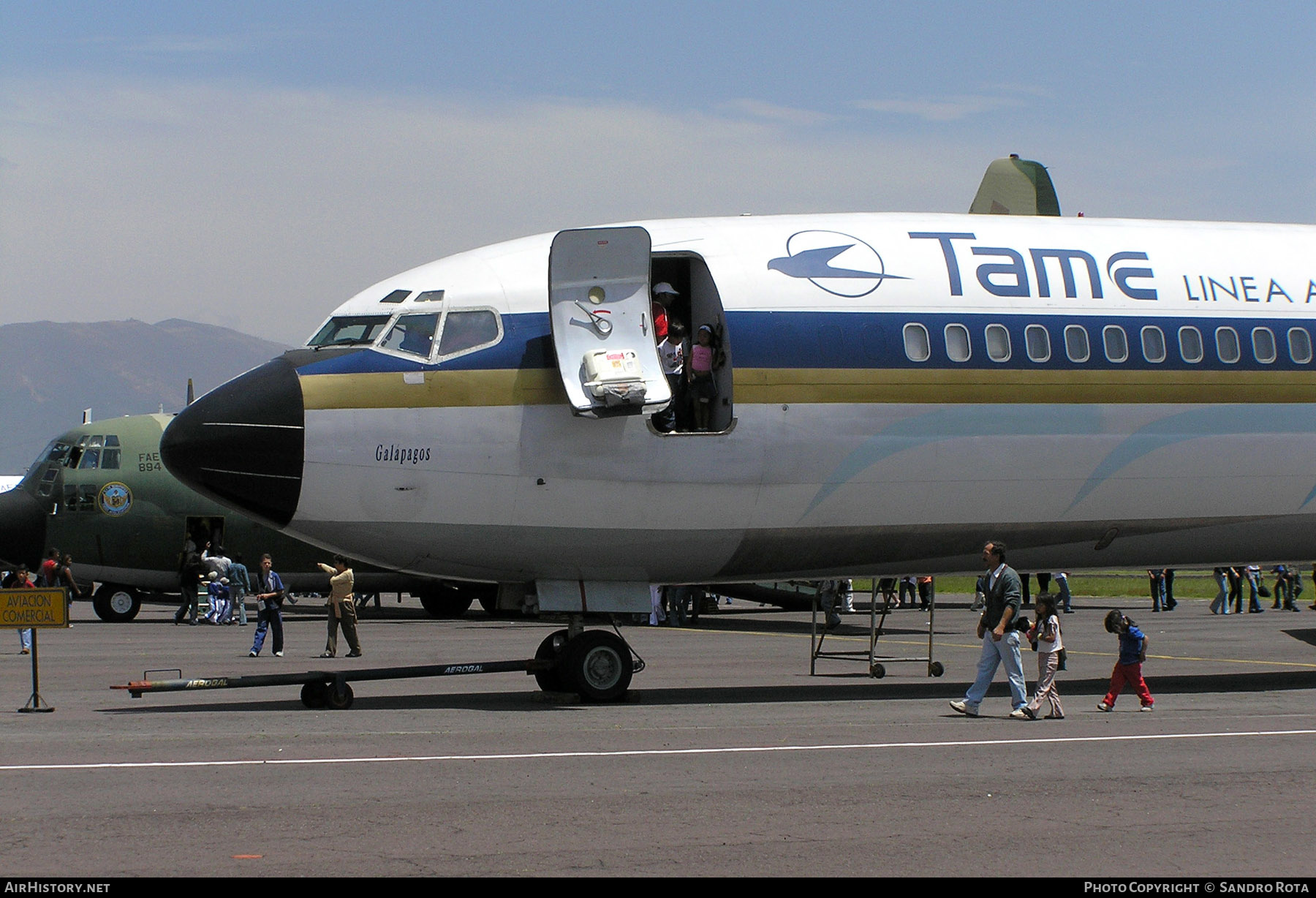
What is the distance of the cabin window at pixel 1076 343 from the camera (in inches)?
685

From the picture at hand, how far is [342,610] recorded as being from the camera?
25406 millimetres

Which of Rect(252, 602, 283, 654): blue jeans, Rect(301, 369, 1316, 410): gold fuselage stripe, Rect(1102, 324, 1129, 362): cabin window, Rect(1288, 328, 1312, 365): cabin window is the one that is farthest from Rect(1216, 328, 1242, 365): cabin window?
Rect(252, 602, 283, 654): blue jeans

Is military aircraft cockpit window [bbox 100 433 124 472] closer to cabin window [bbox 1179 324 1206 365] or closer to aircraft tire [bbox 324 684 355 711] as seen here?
aircraft tire [bbox 324 684 355 711]

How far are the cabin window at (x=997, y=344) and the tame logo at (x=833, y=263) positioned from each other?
118 centimetres

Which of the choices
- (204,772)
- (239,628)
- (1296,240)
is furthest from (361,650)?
(1296,240)

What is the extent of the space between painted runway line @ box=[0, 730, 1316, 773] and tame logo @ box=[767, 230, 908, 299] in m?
5.59

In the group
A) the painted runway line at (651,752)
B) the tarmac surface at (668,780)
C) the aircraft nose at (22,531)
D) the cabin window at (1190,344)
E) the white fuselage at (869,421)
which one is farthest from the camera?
the aircraft nose at (22,531)

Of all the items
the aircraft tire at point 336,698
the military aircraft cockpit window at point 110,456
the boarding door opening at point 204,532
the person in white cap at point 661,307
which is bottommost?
the aircraft tire at point 336,698

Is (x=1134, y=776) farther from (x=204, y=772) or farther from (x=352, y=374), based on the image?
(x=352, y=374)

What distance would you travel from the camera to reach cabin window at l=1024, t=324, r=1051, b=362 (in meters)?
17.3

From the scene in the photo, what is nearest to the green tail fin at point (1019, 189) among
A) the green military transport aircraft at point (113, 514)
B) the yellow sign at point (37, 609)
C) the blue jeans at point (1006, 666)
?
the blue jeans at point (1006, 666)

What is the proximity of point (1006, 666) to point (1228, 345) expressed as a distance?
5.25 m

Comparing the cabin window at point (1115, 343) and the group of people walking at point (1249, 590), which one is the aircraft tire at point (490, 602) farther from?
the group of people walking at point (1249, 590)

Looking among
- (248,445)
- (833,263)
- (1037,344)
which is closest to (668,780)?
(248,445)
